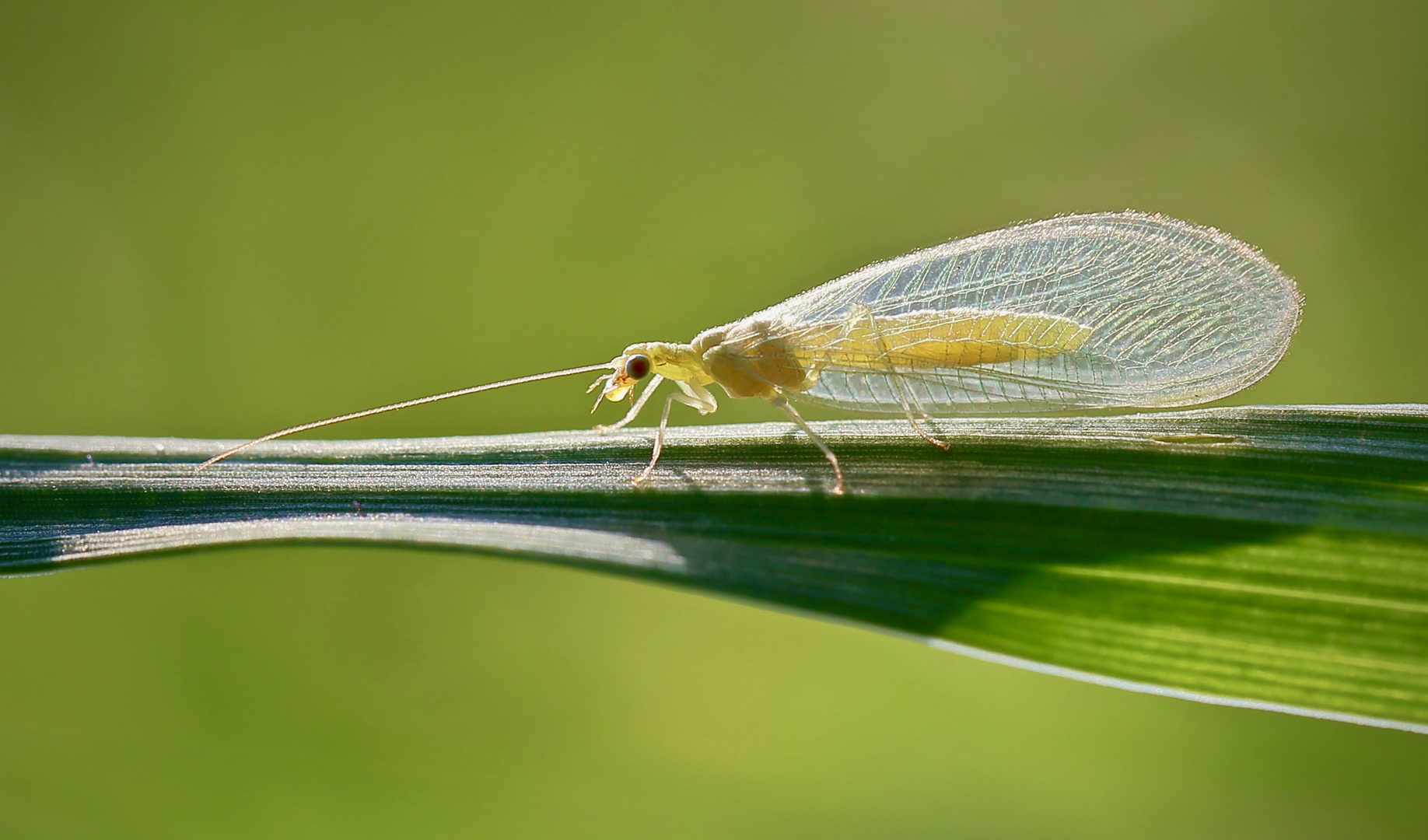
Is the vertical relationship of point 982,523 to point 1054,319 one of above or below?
below

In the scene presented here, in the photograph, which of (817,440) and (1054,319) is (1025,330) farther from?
(817,440)

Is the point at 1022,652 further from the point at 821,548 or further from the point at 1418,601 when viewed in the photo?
the point at 1418,601

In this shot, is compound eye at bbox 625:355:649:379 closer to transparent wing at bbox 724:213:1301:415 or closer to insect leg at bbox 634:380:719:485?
insect leg at bbox 634:380:719:485

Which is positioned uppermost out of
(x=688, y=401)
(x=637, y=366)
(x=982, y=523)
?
(x=637, y=366)

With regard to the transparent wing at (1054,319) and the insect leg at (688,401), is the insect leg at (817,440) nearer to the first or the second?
the transparent wing at (1054,319)

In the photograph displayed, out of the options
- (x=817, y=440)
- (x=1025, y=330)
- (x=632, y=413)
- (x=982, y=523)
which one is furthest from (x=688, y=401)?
(x=982, y=523)

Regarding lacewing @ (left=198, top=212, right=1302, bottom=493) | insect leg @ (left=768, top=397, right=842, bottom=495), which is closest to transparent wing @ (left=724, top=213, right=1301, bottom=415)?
lacewing @ (left=198, top=212, right=1302, bottom=493)

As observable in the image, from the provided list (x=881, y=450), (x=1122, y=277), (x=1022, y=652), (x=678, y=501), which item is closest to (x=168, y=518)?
(x=678, y=501)
